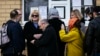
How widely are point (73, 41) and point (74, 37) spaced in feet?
0.29

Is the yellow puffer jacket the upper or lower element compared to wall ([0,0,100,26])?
lower

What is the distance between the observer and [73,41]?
8.15m

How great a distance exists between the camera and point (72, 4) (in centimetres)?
1023

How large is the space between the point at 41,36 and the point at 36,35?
48cm

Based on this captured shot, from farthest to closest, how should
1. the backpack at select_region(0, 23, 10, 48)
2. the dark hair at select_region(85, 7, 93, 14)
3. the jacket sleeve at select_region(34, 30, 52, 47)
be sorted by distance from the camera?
the dark hair at select_region(85, 7, 93, 14)
the backpack at select_region(0, 23, 10, 48)
the jacket sleeve at select_region(34, 30, 52, 47)

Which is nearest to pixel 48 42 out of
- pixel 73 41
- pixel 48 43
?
pixel 48 43

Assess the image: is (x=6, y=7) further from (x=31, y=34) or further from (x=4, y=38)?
(x=4, y=38)

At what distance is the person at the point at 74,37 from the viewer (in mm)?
8102

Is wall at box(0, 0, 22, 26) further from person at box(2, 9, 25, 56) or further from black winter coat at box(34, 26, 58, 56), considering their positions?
black winter coat at box(34, 26, 58, 56)

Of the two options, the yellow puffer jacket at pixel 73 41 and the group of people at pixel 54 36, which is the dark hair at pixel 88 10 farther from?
the yellow puffer jacket at pixel 73 41

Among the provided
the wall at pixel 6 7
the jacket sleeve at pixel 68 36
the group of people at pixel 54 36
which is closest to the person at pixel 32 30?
the group of people at pixel 54 36

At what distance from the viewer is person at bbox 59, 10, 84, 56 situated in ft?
26.6

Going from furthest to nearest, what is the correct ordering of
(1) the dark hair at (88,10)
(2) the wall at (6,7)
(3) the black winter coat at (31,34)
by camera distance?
(2) the wall at (6,7) → (1) the dark hair at (88,10) → (3) the black winter coat at (31,34)

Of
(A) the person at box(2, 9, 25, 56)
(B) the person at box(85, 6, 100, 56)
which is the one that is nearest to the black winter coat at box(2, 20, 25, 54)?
(A) the person at box(2, 9, 25, 56)
